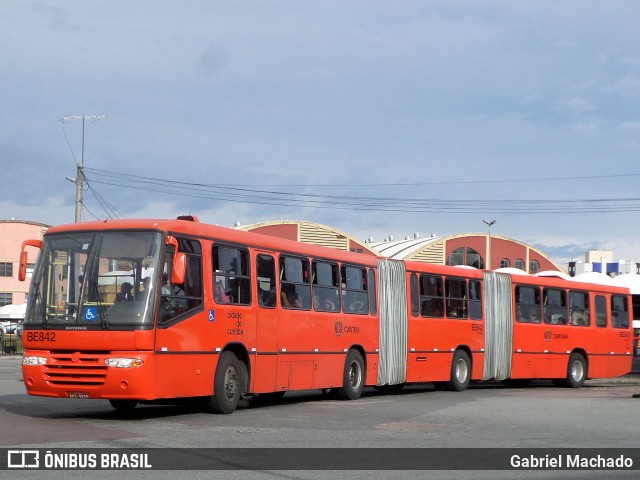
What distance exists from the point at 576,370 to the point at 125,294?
1750cm

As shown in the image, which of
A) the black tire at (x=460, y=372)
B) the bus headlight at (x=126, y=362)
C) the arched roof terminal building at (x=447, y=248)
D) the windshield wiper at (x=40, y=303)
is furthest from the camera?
the arched roof terminal building at (x=447, y=248)

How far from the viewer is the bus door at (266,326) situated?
18.3m

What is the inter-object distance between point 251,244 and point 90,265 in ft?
10.9

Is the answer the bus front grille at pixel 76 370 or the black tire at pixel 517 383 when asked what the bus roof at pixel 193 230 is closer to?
the bus front grille at pixel 76 370

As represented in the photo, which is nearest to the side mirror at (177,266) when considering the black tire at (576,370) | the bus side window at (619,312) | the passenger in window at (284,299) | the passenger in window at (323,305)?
the passenger in window at (284,299)

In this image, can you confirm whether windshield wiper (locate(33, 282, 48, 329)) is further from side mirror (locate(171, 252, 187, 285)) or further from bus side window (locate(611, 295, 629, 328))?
bus side window (locate(611, 295, 629, 328))

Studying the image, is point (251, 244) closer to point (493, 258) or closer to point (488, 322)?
point (488, 322)

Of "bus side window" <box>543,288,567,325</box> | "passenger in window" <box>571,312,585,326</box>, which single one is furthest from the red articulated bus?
"passenger in window" <box>571,312,585,326</box>

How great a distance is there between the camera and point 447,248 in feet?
296

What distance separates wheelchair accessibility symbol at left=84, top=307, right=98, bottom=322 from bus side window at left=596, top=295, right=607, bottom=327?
741 inches

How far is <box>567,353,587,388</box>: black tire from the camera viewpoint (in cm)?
2950

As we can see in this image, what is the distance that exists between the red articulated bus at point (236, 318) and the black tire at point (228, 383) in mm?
22

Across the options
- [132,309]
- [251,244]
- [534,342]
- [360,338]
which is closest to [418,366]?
[360,338]

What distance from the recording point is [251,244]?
60.4 ft
